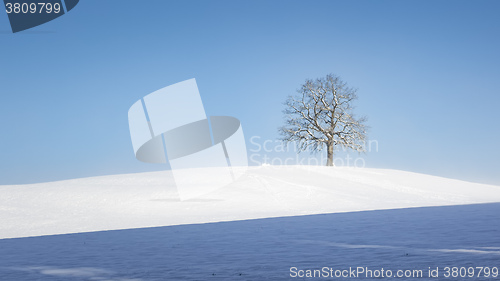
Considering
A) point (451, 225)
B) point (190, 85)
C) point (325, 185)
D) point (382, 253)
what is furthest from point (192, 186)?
point (382, 253)

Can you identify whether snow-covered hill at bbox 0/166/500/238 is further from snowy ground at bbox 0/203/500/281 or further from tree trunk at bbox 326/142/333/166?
tree trunk at bbox 326/142/333/166

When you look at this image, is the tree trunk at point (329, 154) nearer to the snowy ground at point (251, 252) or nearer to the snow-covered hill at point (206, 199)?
the snow-covered hill at point (206, 199)

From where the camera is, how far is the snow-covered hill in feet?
67.8

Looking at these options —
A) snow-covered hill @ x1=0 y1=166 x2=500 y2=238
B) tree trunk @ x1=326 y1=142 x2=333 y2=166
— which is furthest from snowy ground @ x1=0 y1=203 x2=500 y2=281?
tree trunk @ x1=326 y1=142 x2=333 y2=166

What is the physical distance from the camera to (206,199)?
1038 inches

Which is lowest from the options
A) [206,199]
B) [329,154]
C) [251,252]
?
[329,154]

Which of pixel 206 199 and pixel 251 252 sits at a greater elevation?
pixel 251 252

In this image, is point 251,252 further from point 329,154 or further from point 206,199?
point 329,154

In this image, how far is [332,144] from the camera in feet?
154

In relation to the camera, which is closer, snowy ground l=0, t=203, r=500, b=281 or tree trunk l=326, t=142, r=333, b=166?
snowy ground l=0, t=203, r=500, b=281

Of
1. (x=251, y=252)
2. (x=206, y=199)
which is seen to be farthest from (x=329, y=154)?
(x=251, y=252)

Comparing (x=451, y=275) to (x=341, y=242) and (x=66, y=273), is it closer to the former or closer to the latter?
(x=341, y=242)

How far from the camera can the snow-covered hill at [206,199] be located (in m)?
20.7

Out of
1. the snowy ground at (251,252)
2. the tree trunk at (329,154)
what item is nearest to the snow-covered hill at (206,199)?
the snowy ground at (251,252)
